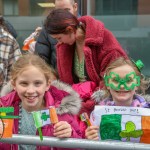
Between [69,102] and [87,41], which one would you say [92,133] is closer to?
[69,102]

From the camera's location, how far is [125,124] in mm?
2621

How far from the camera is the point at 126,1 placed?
6840mm

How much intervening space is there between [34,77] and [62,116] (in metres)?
0.31

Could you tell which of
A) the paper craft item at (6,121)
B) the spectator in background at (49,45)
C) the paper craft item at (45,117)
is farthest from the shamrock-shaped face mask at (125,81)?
the spectator in background at (49,45)

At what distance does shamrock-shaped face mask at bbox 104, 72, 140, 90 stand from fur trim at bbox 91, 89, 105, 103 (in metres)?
0.20

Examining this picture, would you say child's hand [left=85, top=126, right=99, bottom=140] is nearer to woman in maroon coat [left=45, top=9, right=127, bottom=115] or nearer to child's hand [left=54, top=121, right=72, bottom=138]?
child's hand [left=54, top=121, right=72, bottom=138]

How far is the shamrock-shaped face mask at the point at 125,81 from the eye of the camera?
289 centimetres

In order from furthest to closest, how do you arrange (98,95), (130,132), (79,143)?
(98,95), (130,132), (79,143)

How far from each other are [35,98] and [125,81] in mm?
595

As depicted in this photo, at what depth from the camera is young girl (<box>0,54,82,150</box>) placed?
9.23 feet

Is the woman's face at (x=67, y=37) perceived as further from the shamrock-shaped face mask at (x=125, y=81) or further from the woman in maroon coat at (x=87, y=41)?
the shamrock-shaped face mask at (x=125, y=81)

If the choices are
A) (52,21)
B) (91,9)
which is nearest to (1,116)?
(52,21)

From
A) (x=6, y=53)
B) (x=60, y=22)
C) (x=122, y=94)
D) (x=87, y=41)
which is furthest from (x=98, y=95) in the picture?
(x=6, y=53)

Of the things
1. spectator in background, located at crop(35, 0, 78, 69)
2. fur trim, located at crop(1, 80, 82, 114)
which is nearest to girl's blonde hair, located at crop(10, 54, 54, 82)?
fur trim, located at crop(1, 80, 82, 114)
